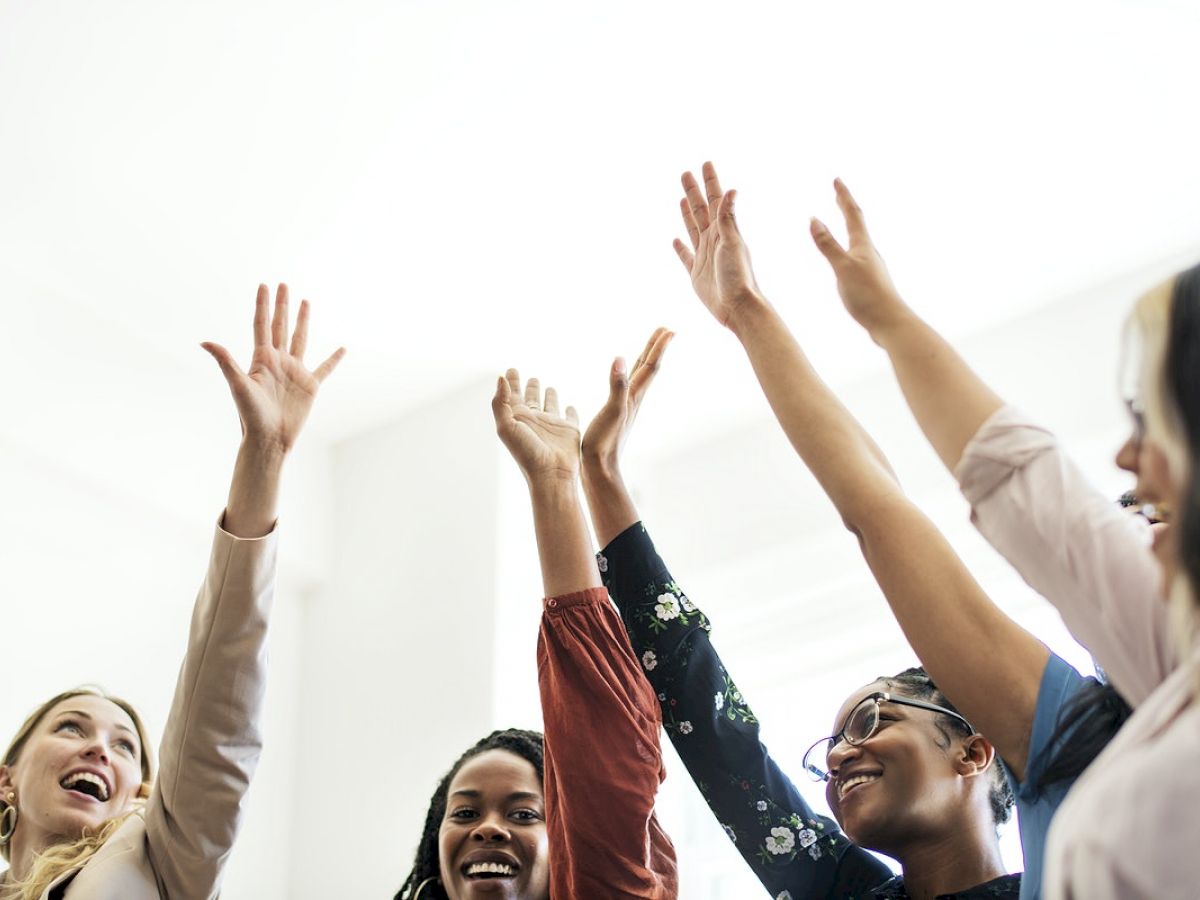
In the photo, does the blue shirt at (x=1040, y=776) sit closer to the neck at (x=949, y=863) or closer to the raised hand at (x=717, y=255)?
the neck at (x=949, y=863)

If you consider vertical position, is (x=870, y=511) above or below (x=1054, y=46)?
below

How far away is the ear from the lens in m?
1.75

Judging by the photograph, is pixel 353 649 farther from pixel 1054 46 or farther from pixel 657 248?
pixel 1054 46

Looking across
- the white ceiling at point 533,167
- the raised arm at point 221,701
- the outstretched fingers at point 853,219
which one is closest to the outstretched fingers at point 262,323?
the raised arm at point 221,701

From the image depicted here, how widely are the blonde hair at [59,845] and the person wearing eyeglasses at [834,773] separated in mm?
736

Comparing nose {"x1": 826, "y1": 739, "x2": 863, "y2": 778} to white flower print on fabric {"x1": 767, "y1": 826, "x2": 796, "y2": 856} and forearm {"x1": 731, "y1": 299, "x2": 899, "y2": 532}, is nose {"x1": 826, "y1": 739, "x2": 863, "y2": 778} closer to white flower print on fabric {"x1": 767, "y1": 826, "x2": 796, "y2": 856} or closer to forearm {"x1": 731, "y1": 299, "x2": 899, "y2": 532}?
white flower print on fabric {"x1": 767, "y1": 826, "x2": 796, "y2": 856}

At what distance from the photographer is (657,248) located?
3.18 metres

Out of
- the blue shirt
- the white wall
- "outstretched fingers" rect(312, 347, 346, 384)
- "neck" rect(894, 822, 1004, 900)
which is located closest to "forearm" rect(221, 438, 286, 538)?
"outstretched fingers" rect(312, 347, 346, 384)

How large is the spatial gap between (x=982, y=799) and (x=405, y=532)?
6.88 ft

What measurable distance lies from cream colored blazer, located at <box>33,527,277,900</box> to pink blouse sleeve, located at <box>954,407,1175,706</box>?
1037mm

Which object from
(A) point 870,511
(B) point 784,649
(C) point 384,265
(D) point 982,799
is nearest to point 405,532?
(C) point 384,265

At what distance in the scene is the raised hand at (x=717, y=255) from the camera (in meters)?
1.54

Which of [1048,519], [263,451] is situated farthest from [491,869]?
[1048,519]

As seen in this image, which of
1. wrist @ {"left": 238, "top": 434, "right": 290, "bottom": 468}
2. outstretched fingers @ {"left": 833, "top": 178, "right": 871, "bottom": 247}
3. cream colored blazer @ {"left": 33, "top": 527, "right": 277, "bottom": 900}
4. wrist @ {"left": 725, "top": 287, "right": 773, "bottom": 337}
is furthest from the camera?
wrist @ {"left": 238, "top": 434, "right": 290, "bottom": 468}
